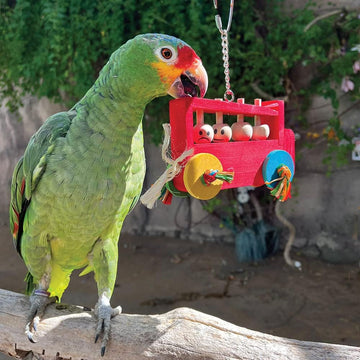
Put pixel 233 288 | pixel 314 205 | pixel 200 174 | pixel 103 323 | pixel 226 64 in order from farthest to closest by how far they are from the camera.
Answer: pixel 314 205
pixel 233 288
pixel 103 323
pixel 226 64
pixel 200 174

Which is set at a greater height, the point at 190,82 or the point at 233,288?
the point at 190,82

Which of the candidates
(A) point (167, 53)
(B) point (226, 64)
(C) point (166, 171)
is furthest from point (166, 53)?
(C) point (166, 171)

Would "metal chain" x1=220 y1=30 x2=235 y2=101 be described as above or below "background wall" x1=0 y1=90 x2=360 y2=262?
above

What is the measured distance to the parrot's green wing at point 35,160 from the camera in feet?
3.80

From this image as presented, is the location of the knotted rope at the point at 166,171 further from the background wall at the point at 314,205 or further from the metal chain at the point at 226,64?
the background wall at the point at 314,205

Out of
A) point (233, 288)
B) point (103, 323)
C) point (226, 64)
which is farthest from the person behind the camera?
point (233, 288)

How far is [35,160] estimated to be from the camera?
3.89 feet

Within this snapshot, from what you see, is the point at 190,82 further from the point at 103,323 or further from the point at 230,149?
the point at 103,323

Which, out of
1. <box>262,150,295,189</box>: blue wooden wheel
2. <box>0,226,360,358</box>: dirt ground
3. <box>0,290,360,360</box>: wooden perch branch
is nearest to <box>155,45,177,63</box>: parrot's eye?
<box>262,150,295,189</box>: blue wooden wheel

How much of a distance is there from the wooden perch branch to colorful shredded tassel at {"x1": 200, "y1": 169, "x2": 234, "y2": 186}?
47 cm

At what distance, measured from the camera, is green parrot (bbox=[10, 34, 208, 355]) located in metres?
0.97

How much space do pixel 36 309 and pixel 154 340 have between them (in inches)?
15.4

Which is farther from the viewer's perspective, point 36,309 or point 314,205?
point 314,205

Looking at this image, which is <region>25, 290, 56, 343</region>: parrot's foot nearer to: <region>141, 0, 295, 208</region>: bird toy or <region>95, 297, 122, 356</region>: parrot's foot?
<region>95, 297, 122, 356</region>: parrot's foot
